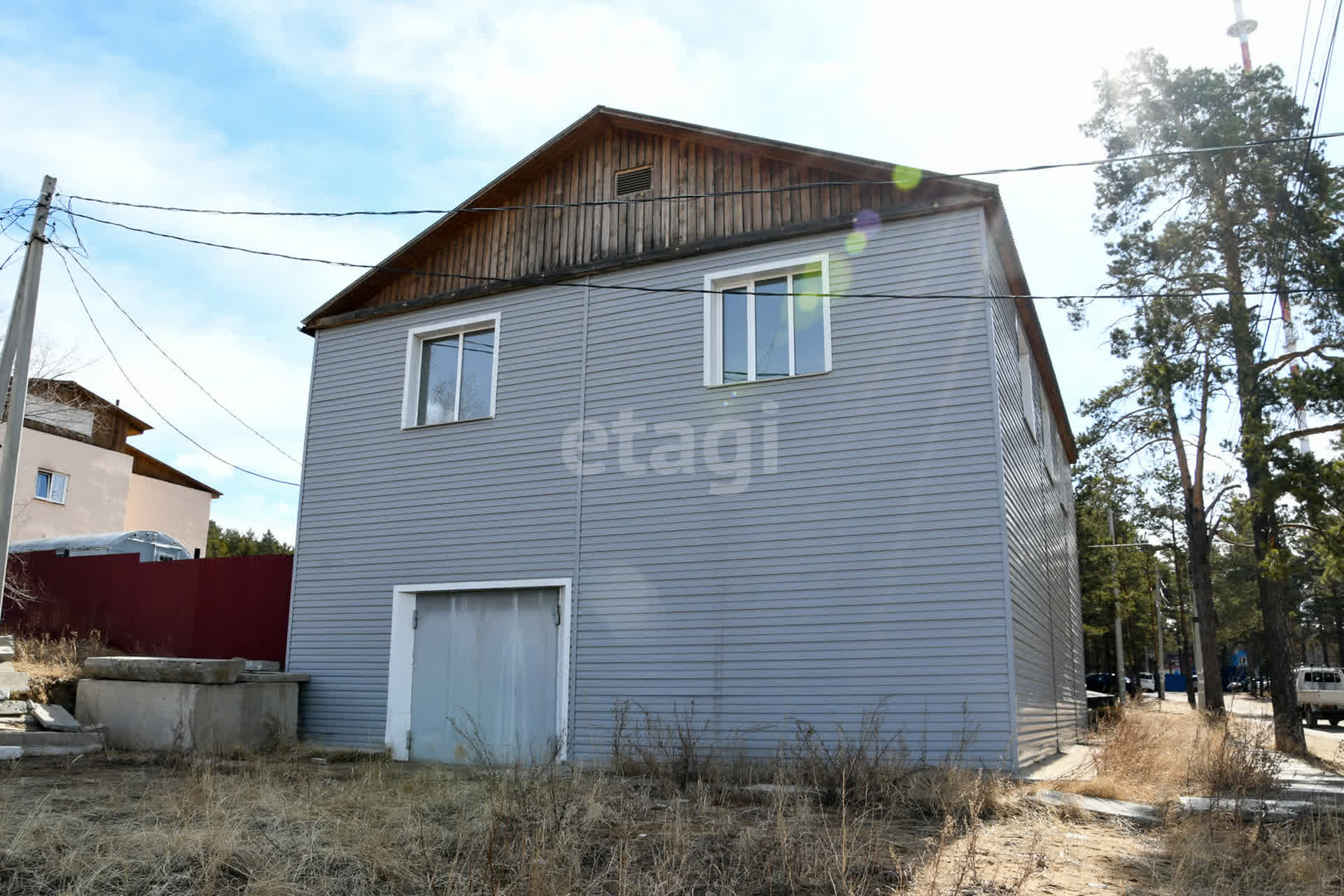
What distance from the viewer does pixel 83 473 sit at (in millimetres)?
28359

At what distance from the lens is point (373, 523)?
1273 cm

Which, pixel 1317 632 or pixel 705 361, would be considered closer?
pixel 705 361

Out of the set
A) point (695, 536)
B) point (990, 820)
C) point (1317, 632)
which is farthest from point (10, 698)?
point (1317, 632)

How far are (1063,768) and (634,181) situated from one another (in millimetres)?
8514

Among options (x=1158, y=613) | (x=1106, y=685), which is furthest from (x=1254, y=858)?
(x=1158, y=613)

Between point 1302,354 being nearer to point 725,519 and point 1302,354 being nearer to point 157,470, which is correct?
point 725,519

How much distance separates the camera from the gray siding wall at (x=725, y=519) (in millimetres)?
9422

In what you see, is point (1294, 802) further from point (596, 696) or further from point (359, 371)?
point (359, 371)

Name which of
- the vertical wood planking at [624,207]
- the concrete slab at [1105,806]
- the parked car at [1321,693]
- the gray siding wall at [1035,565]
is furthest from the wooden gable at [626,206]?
the parked car at [1321,693]

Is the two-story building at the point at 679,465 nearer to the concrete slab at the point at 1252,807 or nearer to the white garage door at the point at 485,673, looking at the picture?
the white garage door at the point at 485,673

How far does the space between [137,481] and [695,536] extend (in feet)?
89.4

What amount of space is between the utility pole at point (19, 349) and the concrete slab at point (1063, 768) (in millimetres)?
10721

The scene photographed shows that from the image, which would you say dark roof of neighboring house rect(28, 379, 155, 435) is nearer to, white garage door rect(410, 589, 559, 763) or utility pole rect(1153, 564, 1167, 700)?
white garage door rect(410, 589, 559, 763)

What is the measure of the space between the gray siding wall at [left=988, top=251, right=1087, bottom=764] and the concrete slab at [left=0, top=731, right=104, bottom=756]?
10054 mm
